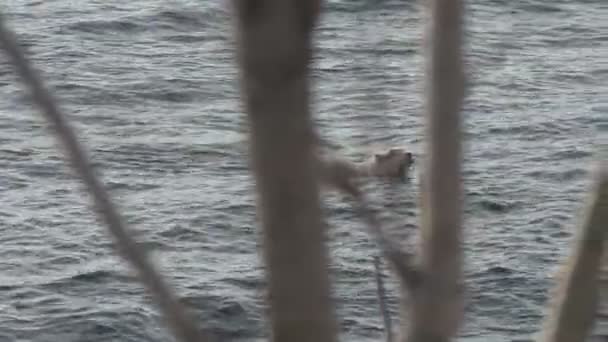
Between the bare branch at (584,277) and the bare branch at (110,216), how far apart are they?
521 mm

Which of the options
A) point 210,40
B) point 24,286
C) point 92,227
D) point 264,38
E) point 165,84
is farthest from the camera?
point 210,40

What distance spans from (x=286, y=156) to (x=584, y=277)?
0.59m

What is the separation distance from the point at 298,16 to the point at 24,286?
1205 centimetres

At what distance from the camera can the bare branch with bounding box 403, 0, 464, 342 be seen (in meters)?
1.89

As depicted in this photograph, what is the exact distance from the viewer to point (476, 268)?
1388 centimetres

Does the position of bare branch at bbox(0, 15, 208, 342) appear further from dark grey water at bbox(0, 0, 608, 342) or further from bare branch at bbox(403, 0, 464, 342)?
dark grey water at bbox(0, 0, 608, 342)

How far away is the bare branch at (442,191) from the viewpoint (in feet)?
6.19

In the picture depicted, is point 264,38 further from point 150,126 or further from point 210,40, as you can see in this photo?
point 210,40

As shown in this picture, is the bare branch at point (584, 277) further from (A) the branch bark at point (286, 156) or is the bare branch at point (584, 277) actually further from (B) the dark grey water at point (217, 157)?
(B) the dark grey water at point (217, 157)

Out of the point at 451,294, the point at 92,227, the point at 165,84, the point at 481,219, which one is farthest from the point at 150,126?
the point at 451,294

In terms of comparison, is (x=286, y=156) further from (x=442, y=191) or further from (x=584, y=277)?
(x=584, y=277)

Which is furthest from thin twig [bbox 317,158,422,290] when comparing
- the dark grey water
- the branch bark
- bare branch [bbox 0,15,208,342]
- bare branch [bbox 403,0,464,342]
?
the dark grey water

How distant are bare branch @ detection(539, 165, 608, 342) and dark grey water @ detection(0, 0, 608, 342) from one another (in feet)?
24.4

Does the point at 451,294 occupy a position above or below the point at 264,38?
below
